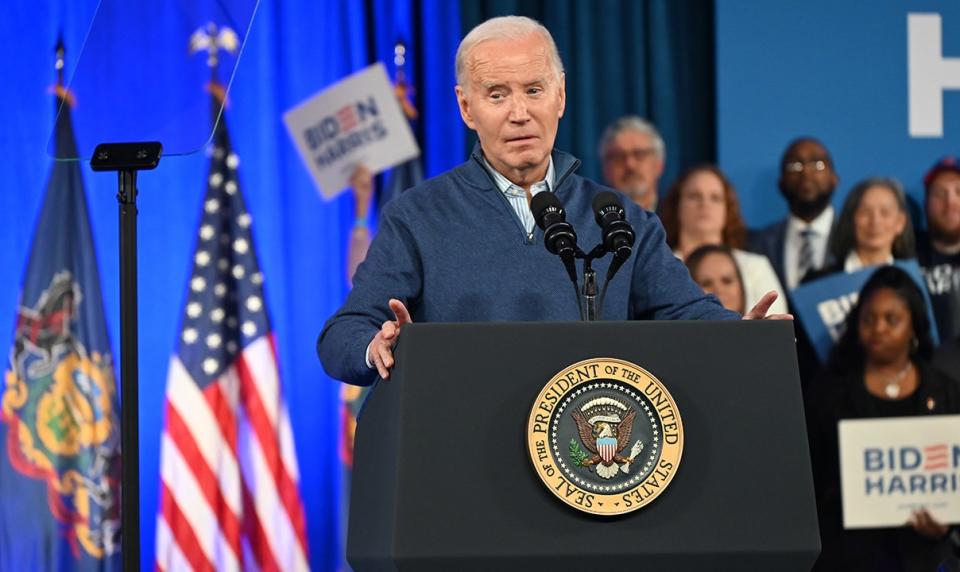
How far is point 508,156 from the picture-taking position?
7.59 ft

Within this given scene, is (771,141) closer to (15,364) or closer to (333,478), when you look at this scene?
(333,478)

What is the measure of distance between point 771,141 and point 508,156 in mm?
2877

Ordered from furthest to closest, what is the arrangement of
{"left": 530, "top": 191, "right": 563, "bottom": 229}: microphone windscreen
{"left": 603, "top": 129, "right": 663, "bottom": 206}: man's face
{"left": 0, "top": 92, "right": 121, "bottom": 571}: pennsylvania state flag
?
{"left": 603, "top": 129, "right": 663, "bottom": 206}: man's face → {"left": 0, "top": 92, "right": 121, "bottom": 571}: pennsylvania state flag → {"left": 530, "top": 191, "right": 563, "bottom": 229}: microphone windscreen

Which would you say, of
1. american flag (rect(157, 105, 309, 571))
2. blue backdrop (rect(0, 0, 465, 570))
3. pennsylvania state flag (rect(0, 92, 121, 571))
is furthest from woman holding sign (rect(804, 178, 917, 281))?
pennsylvania state flag (rect(0, 92, 121, 571))

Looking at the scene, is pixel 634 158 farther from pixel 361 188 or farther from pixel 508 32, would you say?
pixel 508 32

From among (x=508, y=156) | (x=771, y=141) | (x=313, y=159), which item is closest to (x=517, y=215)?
(x=508, y=156)

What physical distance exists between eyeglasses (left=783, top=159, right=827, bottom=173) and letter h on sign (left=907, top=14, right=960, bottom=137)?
460mm

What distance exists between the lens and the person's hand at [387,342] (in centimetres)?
178

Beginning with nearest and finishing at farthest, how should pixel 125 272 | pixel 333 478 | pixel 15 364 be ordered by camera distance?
pixel 125 272 < pixel 15 364 < pixel 333 478

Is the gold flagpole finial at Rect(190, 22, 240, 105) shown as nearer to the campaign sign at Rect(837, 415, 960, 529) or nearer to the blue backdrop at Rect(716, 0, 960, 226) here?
the blue backdrop at Rect(716, 0, 960, 226)

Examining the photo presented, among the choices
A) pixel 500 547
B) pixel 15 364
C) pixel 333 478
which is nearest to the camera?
pixel 500 547

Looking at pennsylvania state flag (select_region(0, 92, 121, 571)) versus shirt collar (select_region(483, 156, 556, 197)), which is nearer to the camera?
shirt collar (select_region(483, 156, 556, 197))

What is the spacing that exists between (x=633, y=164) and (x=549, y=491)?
3312 millimetres

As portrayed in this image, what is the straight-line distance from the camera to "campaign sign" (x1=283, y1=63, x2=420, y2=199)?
4.73 meters
